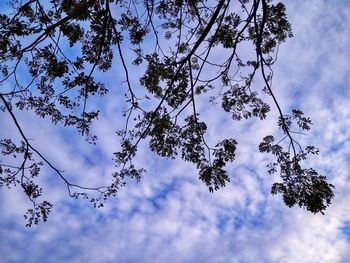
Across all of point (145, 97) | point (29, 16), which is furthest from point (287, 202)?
point (29, 16)

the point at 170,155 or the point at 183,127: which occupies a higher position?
the point at 183,127

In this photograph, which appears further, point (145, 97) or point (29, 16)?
point (145, 97)

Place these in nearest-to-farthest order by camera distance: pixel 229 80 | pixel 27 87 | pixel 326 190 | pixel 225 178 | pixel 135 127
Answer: pixel 326 190, pixel 225 178, pixel 27 87, pixel 135 127, pixel 229 80

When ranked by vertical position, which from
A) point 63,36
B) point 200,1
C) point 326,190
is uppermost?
point 200,1

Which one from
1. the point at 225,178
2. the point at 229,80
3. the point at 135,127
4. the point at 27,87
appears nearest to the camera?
the point at 225,178

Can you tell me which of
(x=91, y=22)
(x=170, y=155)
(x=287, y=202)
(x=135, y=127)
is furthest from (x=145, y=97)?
(x=287, y=202)

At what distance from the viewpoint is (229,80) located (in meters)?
8.91

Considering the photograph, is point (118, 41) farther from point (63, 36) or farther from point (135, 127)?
point (135, 127)

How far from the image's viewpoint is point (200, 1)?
26.5 feet

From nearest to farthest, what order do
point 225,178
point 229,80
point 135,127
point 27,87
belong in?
point 225,178 → point 27,87 → point 135,127 → point 229,80

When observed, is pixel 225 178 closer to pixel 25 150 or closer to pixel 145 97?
pixel 145 97

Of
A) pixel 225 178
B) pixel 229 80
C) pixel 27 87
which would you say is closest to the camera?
pixel 225 178

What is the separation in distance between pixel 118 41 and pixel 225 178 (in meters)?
3.72

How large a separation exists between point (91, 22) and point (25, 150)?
351cm
